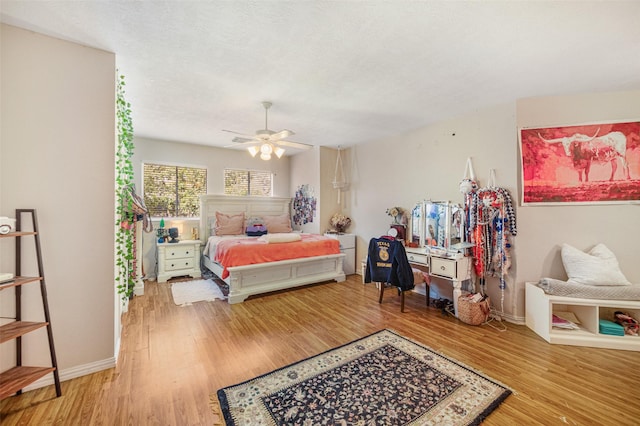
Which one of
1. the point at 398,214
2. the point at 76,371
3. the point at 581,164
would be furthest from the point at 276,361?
the point at 581,164

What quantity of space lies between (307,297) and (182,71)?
315cm

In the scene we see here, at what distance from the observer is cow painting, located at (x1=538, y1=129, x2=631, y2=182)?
2.68 meters

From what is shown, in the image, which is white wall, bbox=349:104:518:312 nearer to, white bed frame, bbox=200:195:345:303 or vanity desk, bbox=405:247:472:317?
vanity desk, bbox=405:247:472:317

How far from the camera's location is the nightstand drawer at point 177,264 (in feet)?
14.8

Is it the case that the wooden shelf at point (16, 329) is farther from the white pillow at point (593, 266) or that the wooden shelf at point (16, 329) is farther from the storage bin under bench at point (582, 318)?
the white pillow at point (593, 266)

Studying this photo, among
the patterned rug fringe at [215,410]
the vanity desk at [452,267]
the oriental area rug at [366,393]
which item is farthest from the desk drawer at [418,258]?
the patterned rug fringe at [215,410]

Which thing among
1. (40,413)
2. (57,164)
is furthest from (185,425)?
(57,164)

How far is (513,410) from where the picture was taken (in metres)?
1.66

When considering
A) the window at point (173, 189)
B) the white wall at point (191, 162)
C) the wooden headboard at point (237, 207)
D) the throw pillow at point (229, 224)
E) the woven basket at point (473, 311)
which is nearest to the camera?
the woven basket at point (473, 311)

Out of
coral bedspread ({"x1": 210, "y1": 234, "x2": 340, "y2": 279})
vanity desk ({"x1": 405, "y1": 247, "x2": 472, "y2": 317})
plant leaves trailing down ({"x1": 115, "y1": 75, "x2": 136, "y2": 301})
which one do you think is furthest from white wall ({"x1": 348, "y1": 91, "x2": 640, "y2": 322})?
plant leaves trailing down ({"x1": 115, "y1": 75, "x2": 136, "y2": 301})

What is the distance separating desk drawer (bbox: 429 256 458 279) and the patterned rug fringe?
2.65m

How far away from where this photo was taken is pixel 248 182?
5.93 meters

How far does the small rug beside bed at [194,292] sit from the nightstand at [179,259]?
295mm

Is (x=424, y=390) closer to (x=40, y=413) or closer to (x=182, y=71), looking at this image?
(x=40, y=413)
